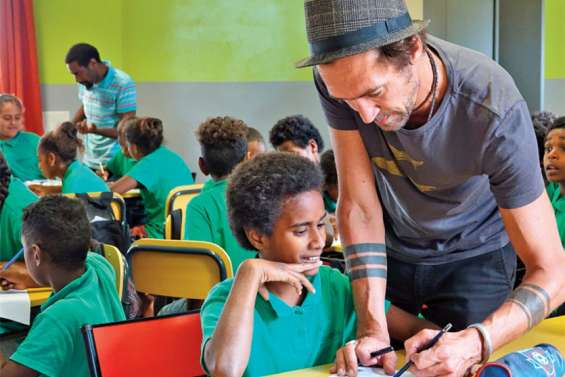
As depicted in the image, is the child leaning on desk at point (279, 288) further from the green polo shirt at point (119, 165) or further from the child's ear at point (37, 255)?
the green polo shirt at point (119, 165)

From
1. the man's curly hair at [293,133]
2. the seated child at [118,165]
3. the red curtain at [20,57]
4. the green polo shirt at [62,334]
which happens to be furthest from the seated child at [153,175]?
the green polo shirt at [62,334]

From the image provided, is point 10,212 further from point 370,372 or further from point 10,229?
point 370,372

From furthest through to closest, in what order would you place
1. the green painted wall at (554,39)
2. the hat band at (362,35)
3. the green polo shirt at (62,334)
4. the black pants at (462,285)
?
the green painted wall at (554,39), the green polo shirt at (62,334), the black pants at (462,285), the hat band at (362,35)

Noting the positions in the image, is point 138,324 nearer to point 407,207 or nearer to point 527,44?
point 407,207

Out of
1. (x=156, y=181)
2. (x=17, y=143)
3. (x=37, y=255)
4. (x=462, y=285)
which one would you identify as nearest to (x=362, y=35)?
(x=462, y=285)

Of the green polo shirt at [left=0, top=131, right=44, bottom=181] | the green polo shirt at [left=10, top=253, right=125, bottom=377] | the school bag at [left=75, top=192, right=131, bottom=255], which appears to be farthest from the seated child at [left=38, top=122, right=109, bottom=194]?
the green polo shirt at [left=10, top=253, right=125, bottom=377]

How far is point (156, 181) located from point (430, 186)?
365 centimetres

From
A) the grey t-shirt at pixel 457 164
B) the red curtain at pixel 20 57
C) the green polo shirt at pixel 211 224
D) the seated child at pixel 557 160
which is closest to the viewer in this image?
the grey t-shirt at pixel 457 164

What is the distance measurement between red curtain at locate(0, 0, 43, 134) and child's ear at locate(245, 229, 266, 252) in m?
6.42

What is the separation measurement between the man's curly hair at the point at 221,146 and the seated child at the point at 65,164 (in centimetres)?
107

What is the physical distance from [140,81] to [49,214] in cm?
577

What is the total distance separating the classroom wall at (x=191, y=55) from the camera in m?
7.92

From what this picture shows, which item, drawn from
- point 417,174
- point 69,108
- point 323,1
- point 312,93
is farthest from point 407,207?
Result: point 69,108

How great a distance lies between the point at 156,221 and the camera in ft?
17.6
